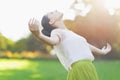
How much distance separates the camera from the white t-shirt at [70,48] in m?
1.97

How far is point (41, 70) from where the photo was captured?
5602 mm

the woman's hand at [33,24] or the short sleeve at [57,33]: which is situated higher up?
the woman's hand at [33,24]

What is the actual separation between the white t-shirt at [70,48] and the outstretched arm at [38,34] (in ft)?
0.13

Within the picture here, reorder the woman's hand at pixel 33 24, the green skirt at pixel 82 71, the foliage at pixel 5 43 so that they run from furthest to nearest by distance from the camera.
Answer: the foliage at pixel 5 43
the green skirt at pixel 82 71
the woman's hand at pixel 33 24

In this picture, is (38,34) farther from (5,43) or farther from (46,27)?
(5,43)

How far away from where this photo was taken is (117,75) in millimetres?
4598

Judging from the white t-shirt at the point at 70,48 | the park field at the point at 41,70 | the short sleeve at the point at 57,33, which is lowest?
the park field at the point at 41,70

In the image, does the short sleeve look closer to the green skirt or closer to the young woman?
the young woman

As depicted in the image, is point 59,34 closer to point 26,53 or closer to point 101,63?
point 101,63

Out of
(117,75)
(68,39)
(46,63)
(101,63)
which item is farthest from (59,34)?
(46,63)

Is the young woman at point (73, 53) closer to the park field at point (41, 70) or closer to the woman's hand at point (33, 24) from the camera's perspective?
the woman's hand at point (33, 24)

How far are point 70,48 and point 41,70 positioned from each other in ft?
12.0

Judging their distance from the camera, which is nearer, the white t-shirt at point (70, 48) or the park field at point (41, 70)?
the white t-shirt at point (70, 48)

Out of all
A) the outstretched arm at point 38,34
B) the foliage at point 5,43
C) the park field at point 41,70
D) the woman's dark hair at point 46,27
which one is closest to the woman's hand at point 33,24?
the outstretched arm at point 38,34
